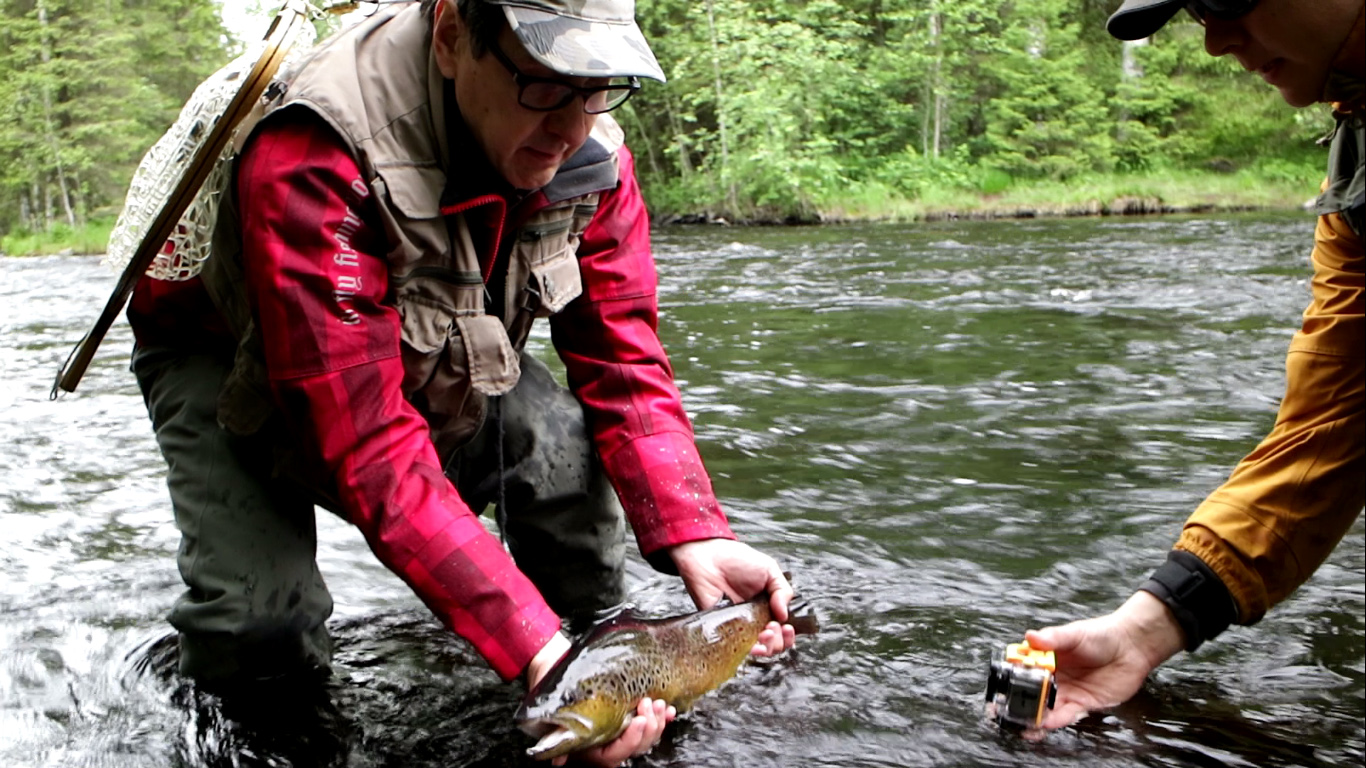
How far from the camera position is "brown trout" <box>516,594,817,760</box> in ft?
6.92

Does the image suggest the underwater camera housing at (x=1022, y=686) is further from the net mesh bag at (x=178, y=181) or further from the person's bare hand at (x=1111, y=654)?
the net mesh bag at (x=178, y=181)

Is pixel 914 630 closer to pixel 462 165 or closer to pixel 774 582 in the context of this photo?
pixel 774 582

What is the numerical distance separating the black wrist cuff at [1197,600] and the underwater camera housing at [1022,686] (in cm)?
32

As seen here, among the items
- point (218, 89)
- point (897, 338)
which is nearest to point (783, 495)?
point (218, 89)

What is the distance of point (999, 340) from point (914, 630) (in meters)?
5.31

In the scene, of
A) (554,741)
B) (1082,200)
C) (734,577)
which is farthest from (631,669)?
(1082,200)

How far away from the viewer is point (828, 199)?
78.0ft

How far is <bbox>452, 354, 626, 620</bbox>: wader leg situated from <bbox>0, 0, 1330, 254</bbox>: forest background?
1962 cm

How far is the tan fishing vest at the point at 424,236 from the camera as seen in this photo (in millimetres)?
2352

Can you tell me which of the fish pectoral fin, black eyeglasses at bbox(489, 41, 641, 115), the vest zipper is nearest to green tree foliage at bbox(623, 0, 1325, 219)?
the vest zipper

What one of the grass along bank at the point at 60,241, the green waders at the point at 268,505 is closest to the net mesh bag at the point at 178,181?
the green waders at the point at 268,505

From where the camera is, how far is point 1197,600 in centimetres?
269

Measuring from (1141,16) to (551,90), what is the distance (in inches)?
47.2

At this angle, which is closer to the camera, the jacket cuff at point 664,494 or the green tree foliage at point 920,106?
the jacket cuff at point 664,494
